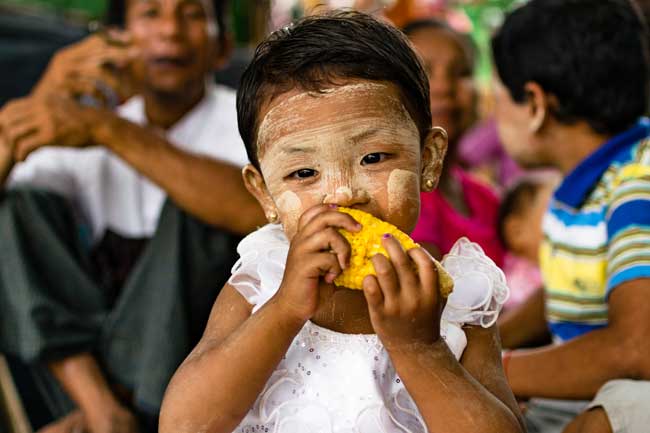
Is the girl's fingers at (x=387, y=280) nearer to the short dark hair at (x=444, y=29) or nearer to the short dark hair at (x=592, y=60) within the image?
the short dark hair at (x=592, y=60)

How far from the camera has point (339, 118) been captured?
58.8 inches

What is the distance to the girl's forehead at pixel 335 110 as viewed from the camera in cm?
150

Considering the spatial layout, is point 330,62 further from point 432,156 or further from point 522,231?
point 522,231

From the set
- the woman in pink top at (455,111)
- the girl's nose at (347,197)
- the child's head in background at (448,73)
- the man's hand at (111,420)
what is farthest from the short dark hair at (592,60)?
the man's hand at (111,420)

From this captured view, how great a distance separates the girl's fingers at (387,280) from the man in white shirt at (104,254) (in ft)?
4.12

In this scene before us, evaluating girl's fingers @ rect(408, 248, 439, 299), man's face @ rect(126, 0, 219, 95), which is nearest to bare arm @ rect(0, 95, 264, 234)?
man's face @ rect(126, 0, 219, 95)

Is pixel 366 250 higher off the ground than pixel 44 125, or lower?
higher

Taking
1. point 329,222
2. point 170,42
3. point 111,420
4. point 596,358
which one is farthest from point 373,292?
point 170,42

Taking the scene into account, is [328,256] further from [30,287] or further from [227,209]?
[30,287]

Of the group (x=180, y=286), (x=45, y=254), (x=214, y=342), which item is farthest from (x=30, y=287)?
(x=214, y=342)

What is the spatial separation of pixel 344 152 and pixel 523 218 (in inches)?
85.6

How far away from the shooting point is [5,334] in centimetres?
259

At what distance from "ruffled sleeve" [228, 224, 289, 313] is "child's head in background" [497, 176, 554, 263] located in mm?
1999

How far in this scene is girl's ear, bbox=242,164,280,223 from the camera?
166cm
